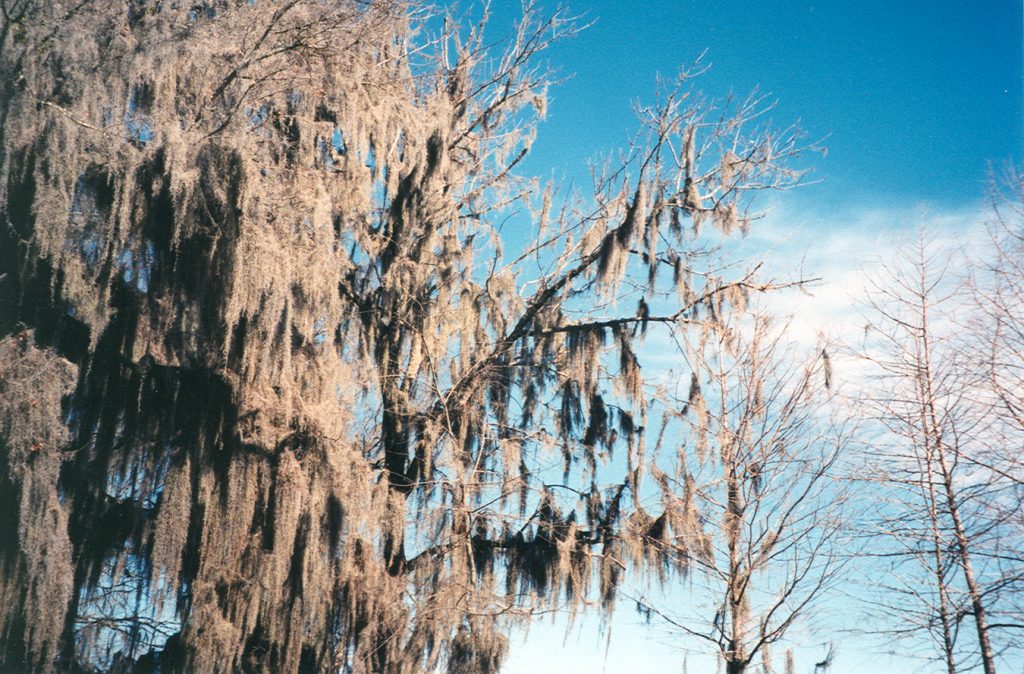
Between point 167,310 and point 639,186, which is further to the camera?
point 639,186

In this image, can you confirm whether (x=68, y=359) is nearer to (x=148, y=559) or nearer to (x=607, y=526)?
(x=148, y=559)

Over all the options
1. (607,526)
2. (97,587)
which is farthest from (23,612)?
Result: (607,526)

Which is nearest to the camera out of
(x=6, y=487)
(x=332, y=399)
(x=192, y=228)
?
(x=6, y=487)

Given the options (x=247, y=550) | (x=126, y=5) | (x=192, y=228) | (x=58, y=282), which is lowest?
(x=247, y=550)

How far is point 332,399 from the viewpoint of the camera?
8.41m

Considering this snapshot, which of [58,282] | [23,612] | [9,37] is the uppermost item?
[9,37]

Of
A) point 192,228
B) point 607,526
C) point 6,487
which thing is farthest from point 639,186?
point 6,487

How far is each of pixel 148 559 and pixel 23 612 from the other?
1403mm

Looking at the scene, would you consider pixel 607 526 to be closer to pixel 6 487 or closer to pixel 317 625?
pixel 317 625

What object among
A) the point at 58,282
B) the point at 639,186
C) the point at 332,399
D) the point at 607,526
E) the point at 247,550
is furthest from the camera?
the point at 639,186

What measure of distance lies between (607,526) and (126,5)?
6.27 meters

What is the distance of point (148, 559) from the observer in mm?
7523

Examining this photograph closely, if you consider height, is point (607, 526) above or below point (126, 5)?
below

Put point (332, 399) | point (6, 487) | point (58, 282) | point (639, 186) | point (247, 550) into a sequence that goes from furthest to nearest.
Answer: point (639, 186) → point (332, 399) → point (247, 550) → point (58, 282) → point (6, 487)
